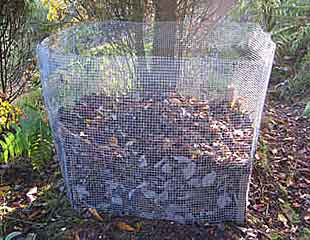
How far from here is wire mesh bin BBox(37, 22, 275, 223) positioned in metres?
2.14

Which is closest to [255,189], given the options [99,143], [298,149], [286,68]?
[298,149]

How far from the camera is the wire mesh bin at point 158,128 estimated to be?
214 cm

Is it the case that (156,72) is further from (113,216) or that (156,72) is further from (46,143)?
(46,143)

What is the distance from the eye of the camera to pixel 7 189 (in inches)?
110

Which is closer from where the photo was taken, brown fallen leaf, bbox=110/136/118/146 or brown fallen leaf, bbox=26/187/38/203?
brown fallen leaf, bbox=110/136/118/146

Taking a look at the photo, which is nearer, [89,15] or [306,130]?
[89,15]

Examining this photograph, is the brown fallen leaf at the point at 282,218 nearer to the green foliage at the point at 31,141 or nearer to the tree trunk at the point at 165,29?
the tree trunk at the point at 165,29

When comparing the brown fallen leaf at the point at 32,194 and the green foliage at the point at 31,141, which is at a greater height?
the green foliage at the point at 31,141

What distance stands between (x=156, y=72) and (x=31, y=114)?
1349 millimetres

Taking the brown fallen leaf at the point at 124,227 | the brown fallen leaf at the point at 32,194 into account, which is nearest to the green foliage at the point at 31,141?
the brown fallen leaf at the point at 32,194

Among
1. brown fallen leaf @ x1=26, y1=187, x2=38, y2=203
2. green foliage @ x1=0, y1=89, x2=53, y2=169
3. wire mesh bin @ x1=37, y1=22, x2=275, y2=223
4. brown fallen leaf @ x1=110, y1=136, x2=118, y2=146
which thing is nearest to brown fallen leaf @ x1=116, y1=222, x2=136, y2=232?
wire mesh bin @ x1=37, y1=22, x2=275, y2=223

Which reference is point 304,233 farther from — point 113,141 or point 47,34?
point 47,34

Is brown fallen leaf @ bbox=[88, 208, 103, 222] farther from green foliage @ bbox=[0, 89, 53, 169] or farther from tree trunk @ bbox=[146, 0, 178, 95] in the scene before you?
tree trunk @ bbox=[146, 0, 178, 95]

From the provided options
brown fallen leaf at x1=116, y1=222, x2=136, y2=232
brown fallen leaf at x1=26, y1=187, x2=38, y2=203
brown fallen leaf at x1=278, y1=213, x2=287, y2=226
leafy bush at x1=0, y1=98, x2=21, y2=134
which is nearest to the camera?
brown fallen leaf at x1=116, y1=222, x2=136, y2=232
